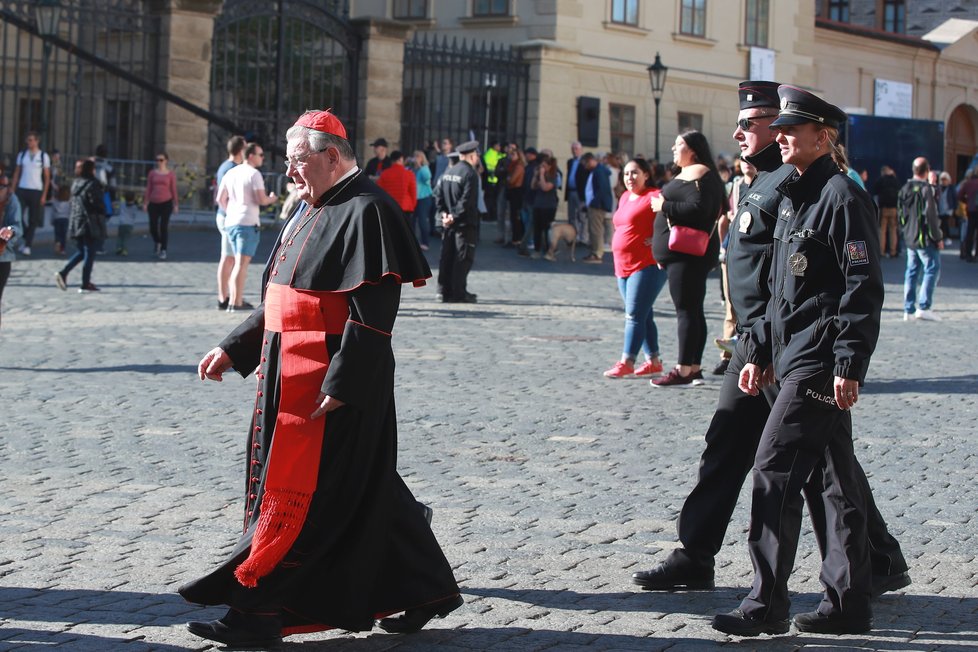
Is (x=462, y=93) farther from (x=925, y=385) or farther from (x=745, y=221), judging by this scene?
(x=745, y=221)

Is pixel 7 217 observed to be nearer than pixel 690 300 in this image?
No

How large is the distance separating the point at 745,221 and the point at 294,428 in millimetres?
1980

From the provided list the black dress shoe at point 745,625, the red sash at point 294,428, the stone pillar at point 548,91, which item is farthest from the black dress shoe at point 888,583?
the stone pillar at point 548,91

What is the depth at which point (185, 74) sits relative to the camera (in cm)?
2705

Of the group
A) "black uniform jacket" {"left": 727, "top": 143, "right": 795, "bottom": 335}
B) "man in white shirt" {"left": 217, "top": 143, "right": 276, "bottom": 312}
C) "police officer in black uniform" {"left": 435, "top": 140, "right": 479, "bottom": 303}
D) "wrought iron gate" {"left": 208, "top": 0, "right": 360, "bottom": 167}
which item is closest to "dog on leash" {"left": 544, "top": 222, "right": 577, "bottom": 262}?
"wrought iron gate" {"left": 208, "top": 0, "right": 360, "bottom": 167}

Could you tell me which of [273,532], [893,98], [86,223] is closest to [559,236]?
[86,223]

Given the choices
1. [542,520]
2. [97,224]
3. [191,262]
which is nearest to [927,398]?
[542,520]

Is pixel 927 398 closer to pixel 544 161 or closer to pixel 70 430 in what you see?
pixel 70 430

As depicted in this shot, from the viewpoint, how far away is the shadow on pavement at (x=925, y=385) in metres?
11.2

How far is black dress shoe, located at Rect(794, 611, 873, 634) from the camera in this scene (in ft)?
16.7

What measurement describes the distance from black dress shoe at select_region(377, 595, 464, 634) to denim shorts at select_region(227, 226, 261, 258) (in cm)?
1013

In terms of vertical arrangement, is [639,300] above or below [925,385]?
above

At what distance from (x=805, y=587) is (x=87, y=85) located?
1051 inches

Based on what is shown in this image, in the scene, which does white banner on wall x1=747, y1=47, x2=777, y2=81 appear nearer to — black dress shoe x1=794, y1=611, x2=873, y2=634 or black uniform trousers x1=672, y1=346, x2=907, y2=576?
black uniform trousers x1=672, y1=346, x2=907, y2=576
